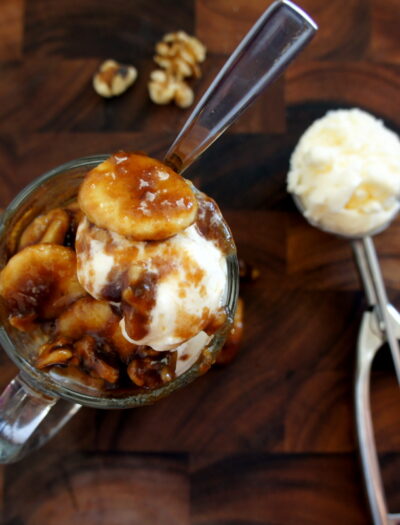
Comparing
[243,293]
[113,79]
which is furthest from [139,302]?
[113,79]

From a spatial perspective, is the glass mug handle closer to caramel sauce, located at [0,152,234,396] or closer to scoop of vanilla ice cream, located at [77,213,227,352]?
caramel sauce, located at [0,152,234,396]

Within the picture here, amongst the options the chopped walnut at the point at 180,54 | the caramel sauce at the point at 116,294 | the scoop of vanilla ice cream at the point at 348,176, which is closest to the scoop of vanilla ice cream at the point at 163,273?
the caramel sauce at the point at 116,294

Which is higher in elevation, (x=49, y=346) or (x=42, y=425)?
(x=49, y=346)

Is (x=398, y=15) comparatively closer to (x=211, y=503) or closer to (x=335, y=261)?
(x=335, y=261)

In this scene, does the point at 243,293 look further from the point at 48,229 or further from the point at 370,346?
the point at 48,229

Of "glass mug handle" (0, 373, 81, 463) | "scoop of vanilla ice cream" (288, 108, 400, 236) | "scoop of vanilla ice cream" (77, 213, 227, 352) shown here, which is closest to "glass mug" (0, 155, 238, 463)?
"glass mug handle" (0, 373, 81, 463)

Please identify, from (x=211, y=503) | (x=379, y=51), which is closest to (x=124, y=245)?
(x=211, y=503)
